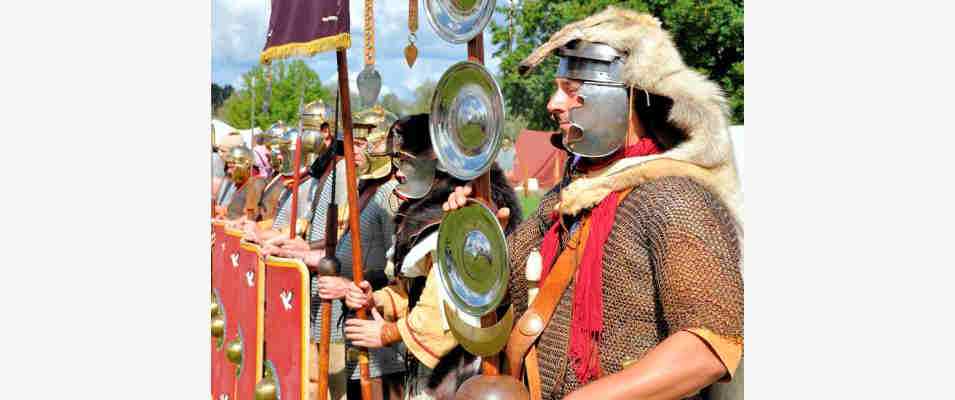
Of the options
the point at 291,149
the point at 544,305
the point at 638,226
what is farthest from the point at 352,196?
the point at 291,149

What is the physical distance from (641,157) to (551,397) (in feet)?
2.33

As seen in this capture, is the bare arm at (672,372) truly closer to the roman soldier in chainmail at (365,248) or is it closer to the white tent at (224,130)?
the roman soldier in chainmail at (365,248)

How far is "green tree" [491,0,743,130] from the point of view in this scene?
8.56ft

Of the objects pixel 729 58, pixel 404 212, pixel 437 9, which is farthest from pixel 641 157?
pixel 404 212

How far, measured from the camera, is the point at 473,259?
3.17 metres

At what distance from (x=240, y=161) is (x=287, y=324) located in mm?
4181

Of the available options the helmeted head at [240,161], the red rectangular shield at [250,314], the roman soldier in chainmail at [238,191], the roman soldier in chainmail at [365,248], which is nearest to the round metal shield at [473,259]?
the roman soldier in chainmail at [365,248]

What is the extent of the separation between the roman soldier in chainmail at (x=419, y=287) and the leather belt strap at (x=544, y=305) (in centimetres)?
47

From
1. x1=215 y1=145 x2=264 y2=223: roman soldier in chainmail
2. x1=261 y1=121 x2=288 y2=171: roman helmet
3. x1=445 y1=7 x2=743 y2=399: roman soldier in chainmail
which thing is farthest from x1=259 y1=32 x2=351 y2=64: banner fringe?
x1=215 y1=145 x2=264 y2=223: roman soldier in chainmail

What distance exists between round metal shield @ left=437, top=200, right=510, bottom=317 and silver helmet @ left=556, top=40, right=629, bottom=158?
442 millimetres

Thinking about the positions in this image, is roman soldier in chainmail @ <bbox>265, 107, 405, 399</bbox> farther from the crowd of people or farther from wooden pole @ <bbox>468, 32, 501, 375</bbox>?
wooden pole @ <bbox>468, 32, 501, 375</bbox>

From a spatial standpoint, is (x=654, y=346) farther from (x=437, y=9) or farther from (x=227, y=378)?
(x=227, y=378)

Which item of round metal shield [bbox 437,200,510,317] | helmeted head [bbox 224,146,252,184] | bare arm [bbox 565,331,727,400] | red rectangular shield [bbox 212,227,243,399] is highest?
helmeted head [bbox 224,146,252,184]

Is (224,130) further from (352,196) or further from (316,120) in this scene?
(352,196)
